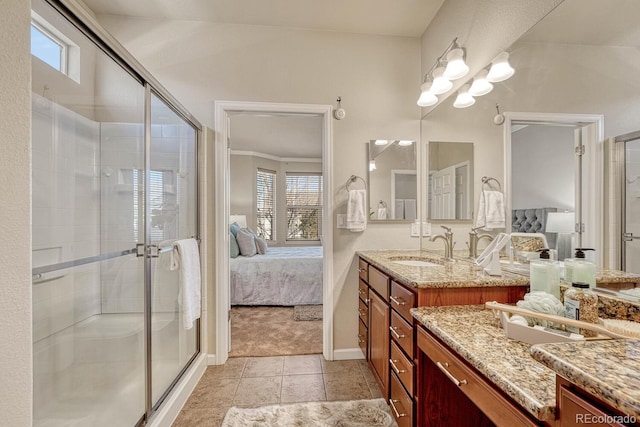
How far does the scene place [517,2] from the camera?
1413 mm

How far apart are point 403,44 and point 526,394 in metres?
2.57

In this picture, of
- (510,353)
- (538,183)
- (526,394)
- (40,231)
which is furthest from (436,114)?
(40,231)

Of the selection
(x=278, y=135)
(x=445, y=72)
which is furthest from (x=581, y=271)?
(x=278, y=135)

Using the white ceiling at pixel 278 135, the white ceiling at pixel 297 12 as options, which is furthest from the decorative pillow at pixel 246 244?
the white ceiling at pixel 297 12

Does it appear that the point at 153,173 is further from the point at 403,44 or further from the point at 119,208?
the point at 403,44

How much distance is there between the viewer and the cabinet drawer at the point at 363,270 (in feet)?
6.69

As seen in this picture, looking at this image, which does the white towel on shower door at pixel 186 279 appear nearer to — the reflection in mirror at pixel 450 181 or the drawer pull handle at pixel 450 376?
the drawer pull handle at pixel 450 376

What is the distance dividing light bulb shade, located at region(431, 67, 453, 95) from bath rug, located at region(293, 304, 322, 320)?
2513 millimetres

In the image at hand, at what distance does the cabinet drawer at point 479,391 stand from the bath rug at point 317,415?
2.69 feet

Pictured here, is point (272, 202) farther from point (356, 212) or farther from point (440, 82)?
point (440, 82)

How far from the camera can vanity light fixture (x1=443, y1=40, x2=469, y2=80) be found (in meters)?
1.72

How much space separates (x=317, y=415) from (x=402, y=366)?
0.65 m

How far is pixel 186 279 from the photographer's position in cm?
175

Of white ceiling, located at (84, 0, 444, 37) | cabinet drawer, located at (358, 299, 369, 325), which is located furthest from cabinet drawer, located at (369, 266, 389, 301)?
white ceiling, located at (84, 0, 444, 37)
